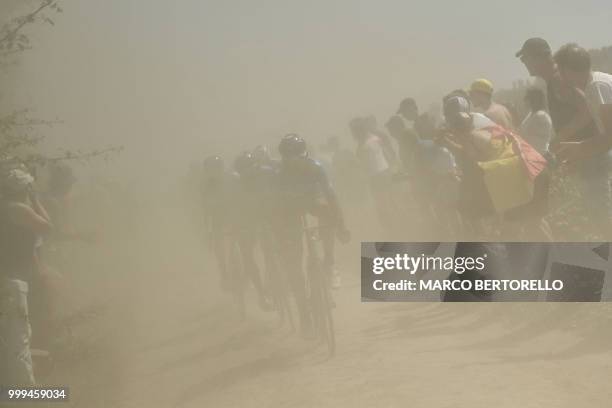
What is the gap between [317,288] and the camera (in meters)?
6.54

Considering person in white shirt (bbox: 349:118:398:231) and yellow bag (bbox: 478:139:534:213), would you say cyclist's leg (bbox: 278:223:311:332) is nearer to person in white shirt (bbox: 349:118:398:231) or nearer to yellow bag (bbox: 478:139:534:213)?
person in white shirt (bbox: 349:118:398:231)

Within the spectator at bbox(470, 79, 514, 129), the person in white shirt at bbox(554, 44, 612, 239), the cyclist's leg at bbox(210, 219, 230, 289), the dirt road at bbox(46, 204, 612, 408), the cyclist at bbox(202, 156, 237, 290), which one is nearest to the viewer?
the dirt road at bbox(46, 204, 612, 408)

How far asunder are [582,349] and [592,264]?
65 centimetres

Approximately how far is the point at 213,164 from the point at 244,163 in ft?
1.41

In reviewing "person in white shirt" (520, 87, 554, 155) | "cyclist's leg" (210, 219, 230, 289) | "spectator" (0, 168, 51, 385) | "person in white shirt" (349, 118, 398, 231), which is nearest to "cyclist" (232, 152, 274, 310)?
"cyclist's leg" (210, 219, 230, 289)

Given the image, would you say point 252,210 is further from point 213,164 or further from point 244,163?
point 213,164

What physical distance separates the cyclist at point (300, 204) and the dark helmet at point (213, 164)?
798 millimetres

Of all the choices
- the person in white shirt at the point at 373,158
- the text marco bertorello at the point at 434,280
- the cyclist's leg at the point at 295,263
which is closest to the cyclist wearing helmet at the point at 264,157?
the cyclist's leg at the point at 295,263

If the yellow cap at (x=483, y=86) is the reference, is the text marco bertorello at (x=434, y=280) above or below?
below

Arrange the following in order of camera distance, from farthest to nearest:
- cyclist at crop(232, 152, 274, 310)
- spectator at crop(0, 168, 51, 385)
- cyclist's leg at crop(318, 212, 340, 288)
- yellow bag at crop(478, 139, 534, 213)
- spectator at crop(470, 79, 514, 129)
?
cyclist at crop(232, 152, 274, 310)
spectator at crop(470, 79, 514, 129)
cyclist's leg at crop(318, 212, 340, 288)
yellow bag at crop(478, 139, 534, 213)
spectator at crop(0, 168, 51, 385)

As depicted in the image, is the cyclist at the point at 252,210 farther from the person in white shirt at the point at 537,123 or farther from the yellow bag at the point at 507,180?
the person in white shirt at the point at 537,123

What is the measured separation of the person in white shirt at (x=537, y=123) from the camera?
641 cm

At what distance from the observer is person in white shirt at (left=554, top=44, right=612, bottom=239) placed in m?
5.12

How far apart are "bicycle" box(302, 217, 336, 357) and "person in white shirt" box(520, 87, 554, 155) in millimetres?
2092
